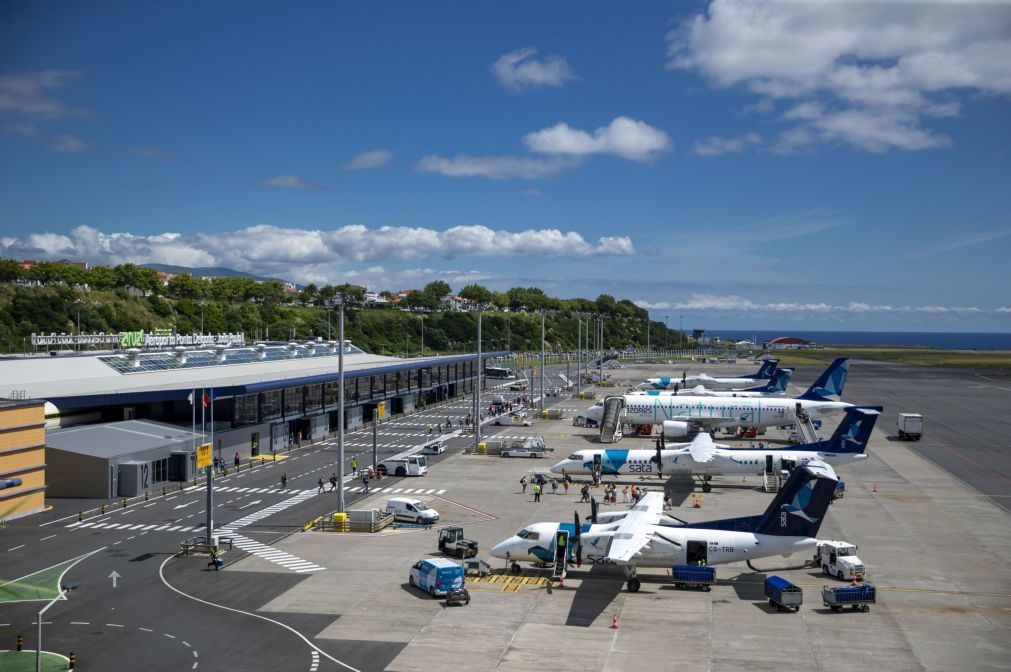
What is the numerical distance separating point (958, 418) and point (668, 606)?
96.4 m

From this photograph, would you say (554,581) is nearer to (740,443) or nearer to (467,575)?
(467,575)

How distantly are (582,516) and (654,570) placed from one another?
13.3m

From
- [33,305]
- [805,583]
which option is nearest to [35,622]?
[805,583]

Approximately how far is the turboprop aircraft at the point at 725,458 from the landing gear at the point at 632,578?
27307 millimetres

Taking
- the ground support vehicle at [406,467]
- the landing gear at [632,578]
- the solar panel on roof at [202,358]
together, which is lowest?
the ground support vehicle at [406,467]

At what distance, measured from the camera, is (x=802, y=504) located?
41.1 metres

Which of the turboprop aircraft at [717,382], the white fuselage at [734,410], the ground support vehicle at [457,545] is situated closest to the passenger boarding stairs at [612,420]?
the white fuselage at [734,410]

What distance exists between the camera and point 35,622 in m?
36.4

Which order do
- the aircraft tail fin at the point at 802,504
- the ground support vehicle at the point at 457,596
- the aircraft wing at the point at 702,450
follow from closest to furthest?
the ground support vehicle at the point at 457,596 < the aircraft tail fin at the point at 802,504 < the aircraft wing at the point at 702,450

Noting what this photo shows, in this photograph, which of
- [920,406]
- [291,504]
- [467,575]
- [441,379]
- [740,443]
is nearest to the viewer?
[467,575]

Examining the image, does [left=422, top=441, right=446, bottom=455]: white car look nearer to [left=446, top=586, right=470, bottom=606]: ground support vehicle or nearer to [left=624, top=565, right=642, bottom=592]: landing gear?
[left=624, top=565, right=642, bottom=592]: landing gear

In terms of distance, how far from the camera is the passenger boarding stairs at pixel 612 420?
9562cm

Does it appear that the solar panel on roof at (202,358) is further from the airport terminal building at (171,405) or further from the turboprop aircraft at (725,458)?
the turboprop aircraft at (725,458)

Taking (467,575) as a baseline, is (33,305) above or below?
above
